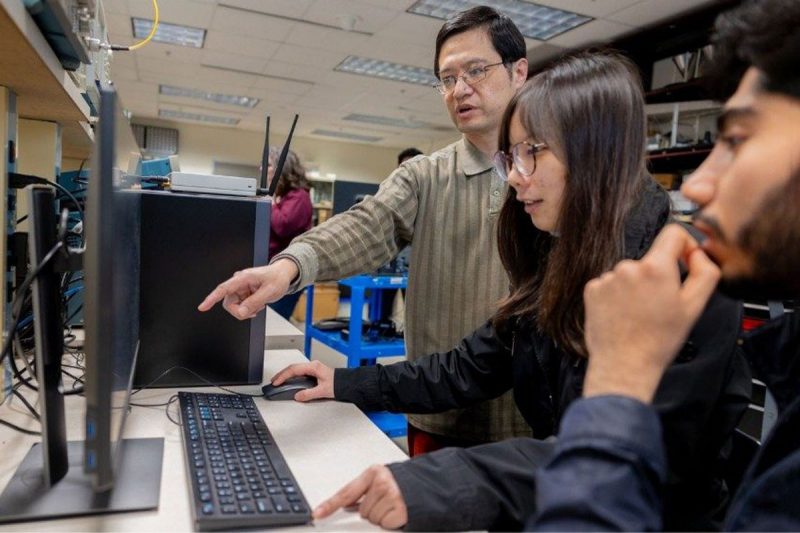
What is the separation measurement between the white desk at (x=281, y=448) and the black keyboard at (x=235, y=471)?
0.02 m

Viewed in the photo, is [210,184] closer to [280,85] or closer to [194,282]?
[194,282]

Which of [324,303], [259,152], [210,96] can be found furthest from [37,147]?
[259,152]

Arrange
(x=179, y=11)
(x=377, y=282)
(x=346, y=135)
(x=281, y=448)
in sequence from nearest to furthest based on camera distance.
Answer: (x=281, y=448) < (x=377, y=282) < (x=179, y=11) < (x=346, y=135)

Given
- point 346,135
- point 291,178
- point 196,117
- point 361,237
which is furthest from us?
point 346,135

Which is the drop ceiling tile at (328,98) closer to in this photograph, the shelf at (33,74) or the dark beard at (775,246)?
the shelf at (33,74)

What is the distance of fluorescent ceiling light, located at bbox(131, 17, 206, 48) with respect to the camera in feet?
14.4

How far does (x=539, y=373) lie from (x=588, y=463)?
0.47 metres

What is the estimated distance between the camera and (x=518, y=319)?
0.99 m

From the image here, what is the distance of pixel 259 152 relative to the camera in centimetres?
917

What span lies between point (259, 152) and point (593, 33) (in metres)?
6.35

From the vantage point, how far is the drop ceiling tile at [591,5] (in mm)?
3502

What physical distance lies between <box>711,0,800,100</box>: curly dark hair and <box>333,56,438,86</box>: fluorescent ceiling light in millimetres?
4571

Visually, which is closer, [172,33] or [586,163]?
[586,163]

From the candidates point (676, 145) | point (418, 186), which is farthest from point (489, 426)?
point (676, 145)
